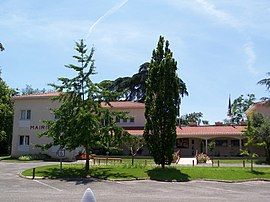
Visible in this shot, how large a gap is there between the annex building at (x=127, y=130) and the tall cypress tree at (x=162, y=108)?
11403mm

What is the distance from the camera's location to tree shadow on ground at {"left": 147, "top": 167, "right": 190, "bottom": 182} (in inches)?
1016

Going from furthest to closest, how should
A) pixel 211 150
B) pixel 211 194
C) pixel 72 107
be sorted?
pixel 211 150, pixel 72 107, pixel 211 194

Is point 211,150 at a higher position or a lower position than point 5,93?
lower

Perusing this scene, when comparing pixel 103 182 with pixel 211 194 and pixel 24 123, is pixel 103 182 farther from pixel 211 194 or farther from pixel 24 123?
pixel 24 123

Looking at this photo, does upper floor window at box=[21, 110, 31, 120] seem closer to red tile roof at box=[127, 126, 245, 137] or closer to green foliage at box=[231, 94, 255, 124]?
red tile roof at box=[127, 126, 245, 137]

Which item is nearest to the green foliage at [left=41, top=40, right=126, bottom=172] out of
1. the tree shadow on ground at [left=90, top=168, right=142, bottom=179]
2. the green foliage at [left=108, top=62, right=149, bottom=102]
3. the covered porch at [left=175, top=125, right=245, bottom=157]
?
the tree shadow on ground at [left=90, top=168, right=142, bottom=179]

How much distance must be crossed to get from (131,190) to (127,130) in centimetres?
2994

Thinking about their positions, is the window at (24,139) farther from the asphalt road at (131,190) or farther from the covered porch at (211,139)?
the asphalt road at (131,190)

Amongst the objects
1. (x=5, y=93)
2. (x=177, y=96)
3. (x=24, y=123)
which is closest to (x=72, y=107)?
(x=177, y=96)

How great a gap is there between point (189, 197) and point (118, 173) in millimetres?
9781

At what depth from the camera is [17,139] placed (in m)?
47.0

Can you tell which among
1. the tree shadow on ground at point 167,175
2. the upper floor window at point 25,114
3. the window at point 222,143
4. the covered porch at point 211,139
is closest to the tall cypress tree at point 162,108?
the tree shadow on ground at point 167,175

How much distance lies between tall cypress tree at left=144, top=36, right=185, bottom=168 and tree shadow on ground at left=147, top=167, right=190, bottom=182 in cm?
100

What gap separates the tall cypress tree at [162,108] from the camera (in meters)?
30.1
